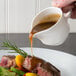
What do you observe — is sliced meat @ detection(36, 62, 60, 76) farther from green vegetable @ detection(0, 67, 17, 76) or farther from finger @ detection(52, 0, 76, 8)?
finger @ detection(52, 0, 76, 8)

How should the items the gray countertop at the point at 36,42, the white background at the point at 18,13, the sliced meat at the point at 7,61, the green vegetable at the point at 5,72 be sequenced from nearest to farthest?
the green vegetable at the point at 5,72 < the sliced meat at the point at 7,61 < the gray countertop at the point at 36,42 < the white background at the point at 18,13

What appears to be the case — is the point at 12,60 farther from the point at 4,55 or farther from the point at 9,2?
the point at 9,2

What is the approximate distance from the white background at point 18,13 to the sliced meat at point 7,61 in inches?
35.7

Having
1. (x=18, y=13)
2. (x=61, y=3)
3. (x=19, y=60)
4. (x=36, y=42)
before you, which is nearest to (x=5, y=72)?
(x=19, y=60)

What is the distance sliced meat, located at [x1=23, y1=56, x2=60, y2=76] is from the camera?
4.12 feet

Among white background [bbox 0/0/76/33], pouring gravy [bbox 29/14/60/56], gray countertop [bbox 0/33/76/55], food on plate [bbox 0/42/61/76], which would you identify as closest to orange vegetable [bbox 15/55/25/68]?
food on plate [bbox 0/42/61/76]

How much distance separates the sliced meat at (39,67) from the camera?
1.25 metres

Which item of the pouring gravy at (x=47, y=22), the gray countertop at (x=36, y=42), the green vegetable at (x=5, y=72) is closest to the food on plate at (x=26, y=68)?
the green vegetable at (x=5, y=72)

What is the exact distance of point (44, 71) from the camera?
126 centimetres

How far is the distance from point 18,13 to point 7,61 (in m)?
0.94

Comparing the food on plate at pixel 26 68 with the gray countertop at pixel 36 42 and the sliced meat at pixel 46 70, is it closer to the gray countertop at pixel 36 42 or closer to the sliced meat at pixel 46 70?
the sliced meat at pixel 46 70

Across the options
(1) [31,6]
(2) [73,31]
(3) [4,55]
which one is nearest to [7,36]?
(1) [31,6]

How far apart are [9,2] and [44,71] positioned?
1.08 meters

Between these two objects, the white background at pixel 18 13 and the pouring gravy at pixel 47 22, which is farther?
the white background at pixel 18 13
